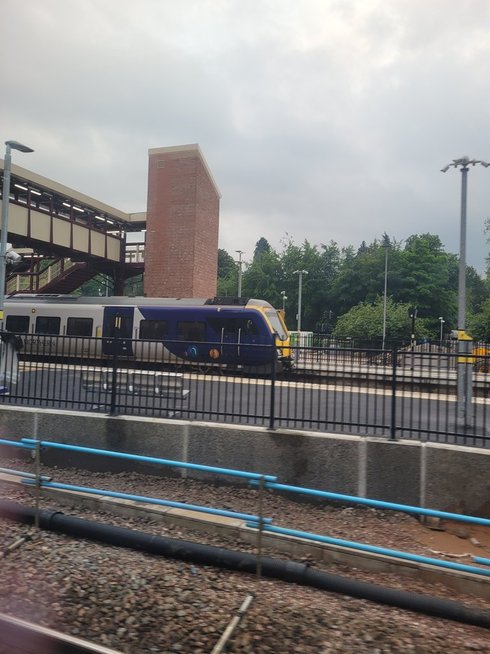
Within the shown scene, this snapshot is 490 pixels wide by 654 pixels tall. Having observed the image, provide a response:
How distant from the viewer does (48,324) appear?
22781 mm

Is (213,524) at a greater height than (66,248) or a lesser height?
lesser

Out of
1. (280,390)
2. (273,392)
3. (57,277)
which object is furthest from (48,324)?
(273,392)

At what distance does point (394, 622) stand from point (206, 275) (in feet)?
91.3

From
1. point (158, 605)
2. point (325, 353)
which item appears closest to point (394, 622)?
point (158, 605)

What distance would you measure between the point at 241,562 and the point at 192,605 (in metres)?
0.78

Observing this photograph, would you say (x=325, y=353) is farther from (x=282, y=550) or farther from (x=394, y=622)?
(x=394, y=622)

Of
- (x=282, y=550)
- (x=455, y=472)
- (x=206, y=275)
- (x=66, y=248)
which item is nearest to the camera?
(x=282, y=550)

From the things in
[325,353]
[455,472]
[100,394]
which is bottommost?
[455,472]

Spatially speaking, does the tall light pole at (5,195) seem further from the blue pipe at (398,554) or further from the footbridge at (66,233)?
the blue pipe at (398,554)

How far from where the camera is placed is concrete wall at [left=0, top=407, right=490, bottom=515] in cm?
629

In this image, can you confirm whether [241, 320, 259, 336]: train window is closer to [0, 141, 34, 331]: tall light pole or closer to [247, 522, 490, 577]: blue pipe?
[0, 141, 34, 331]: tall light pole

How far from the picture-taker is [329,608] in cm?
434

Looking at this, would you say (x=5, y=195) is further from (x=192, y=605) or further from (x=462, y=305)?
(x=192, y=605)

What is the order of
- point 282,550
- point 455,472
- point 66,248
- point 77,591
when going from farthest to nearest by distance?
point 66,248 → point 455,472 → point 282,550 → point 77,591
